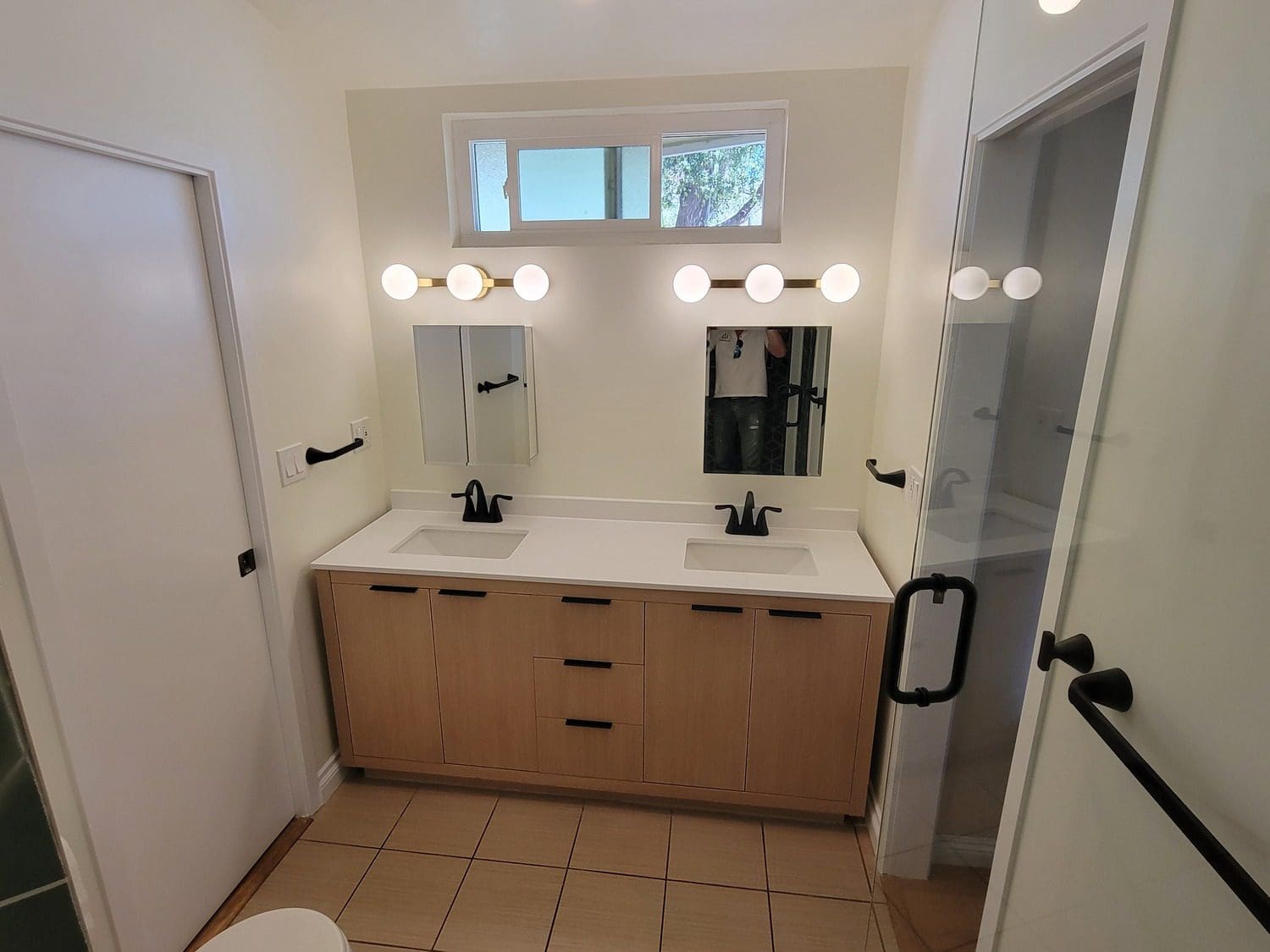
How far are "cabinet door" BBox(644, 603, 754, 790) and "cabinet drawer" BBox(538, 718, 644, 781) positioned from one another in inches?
1.8

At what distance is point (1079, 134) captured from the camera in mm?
1081

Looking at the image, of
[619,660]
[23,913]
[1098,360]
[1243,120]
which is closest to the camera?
[1243,120]

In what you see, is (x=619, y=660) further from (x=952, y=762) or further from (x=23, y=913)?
(x=23, y=913)

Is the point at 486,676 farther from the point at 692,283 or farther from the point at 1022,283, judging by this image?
the point at 1022,283

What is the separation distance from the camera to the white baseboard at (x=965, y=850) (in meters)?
1.21

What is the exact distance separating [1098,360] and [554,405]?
1.73 m

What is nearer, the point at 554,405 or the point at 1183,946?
the point at 1183,946

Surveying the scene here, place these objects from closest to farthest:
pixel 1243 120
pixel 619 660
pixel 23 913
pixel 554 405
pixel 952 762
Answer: pixel 1243 120
pixel 23 913
pixel 952 762
pixel 619 660
pixel 554 405

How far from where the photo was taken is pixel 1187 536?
731 mm

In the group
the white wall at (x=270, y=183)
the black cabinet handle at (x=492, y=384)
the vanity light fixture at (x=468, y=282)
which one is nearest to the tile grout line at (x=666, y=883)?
the white wall at (x=270, y=183)

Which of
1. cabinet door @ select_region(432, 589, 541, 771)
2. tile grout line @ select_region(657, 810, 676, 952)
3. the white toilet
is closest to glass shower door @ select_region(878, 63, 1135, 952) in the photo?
tile grout line @ select_region(657, 810, 676, 952)

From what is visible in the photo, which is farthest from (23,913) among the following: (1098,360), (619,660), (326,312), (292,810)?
(1098,360)

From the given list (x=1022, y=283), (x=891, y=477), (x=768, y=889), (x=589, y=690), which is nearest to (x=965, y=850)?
(x=768, y=889)

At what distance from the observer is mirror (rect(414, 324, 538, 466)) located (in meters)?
2.25
